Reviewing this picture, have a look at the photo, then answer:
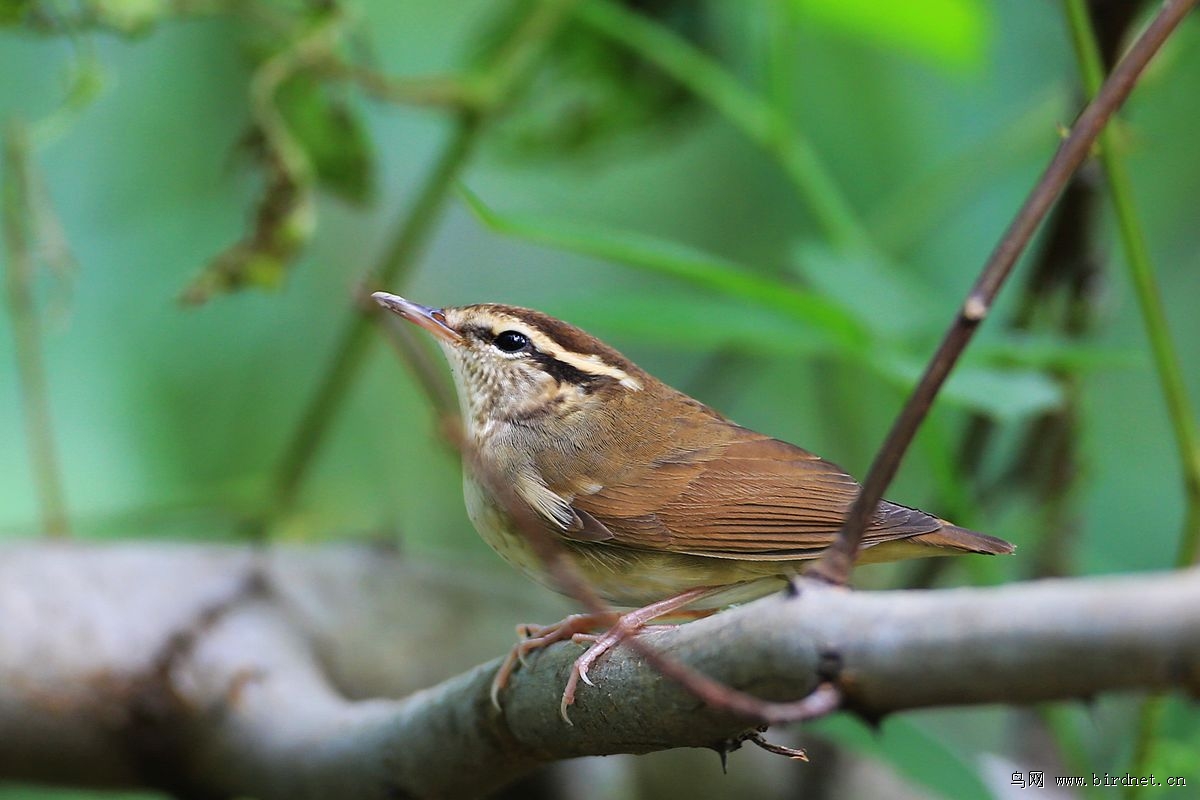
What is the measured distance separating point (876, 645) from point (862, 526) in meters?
0.21

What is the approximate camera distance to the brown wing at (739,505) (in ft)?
6.52

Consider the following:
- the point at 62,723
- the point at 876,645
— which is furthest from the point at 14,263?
the point at 876,645

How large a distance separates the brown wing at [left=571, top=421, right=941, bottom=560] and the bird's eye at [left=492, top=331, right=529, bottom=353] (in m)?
0.39

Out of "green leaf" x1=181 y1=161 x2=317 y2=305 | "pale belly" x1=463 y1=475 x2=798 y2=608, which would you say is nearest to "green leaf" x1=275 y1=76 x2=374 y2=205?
"green leaf" x1=181 y1=161 x2=317 y2=305

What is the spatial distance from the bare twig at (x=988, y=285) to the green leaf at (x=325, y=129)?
2562 millimetres

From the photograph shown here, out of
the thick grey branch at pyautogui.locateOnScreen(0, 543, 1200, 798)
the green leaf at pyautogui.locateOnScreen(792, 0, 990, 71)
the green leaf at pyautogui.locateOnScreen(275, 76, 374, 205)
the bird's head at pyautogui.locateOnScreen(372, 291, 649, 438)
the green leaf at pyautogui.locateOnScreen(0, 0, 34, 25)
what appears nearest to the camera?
the thick grey branch at pyautogui.locateOnScreen(0, 543, 1200, 798)

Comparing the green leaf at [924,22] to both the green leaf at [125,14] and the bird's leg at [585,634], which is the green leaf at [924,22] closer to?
the green leaf at [125,14]

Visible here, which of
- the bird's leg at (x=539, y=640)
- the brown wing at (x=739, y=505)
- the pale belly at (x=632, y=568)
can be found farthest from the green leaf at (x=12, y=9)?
the bird's leg at (x=539, y=640)

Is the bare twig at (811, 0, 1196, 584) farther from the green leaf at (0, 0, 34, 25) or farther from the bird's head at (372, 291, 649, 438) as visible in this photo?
the green leaf at (0, 0, 34, 25)

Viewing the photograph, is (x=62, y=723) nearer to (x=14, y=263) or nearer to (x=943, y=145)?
(x=14, y=263)

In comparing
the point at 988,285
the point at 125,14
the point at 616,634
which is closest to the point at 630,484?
the point at 616,634

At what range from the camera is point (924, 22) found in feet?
10.9

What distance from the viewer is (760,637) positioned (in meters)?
1.13

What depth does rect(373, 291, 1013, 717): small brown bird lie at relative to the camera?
2.00 meters
